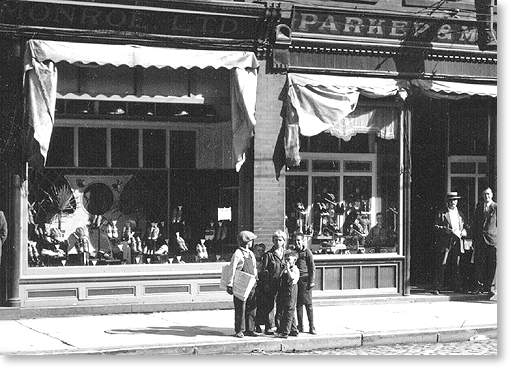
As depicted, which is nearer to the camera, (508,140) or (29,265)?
(508,140)

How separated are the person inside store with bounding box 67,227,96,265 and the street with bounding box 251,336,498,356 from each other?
4078 millimetres

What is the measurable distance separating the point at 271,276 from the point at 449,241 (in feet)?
19.1

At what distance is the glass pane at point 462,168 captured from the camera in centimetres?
1986

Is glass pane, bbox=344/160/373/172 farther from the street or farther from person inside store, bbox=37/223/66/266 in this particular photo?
person inside store, bbox=37/223/66/266

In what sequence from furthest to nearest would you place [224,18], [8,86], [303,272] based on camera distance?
[224,18]
[8,86]
[303,272]

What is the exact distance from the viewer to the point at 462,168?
19922 mm

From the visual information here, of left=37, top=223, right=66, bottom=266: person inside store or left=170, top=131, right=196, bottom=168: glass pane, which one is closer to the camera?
left=37, top=223, right=66, bottom=266: person inside store

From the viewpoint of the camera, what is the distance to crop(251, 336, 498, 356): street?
13523mm

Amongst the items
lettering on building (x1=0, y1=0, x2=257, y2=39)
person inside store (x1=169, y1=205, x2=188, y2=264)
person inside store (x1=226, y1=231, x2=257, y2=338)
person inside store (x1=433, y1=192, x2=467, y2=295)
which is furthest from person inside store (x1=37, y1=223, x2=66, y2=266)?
person inside store (x1=433, y1=192, x2=467, y2=295)

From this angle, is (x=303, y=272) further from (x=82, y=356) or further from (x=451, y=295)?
(x=451, y=295)

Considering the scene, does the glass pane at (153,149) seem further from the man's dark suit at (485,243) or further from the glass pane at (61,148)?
the man's dark suit at (485,243)

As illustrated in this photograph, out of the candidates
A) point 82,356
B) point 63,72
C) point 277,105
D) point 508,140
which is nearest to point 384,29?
point 277,105

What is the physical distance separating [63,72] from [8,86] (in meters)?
0.86

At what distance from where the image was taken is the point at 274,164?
683 inches
